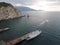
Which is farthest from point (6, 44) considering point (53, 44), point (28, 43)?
point (53, 44)

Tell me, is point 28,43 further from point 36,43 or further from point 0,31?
point 0,31

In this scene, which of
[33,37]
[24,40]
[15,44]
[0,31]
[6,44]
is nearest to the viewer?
[6,44]

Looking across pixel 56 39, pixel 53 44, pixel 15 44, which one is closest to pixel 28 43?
pixel 15 44

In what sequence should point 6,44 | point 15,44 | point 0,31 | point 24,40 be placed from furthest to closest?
1. point 0,31
2. point 24,40
3. point 15,44
4. point 6,44

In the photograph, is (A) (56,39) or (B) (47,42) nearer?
(B) (47,42)

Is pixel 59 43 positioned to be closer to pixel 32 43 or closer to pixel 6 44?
pixel 32 43

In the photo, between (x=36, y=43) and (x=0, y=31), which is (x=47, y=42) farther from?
(x=0, y=31)

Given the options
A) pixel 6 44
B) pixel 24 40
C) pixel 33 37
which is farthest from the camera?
pixel 33 37

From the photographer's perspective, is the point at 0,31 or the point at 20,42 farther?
the point at 0,31
